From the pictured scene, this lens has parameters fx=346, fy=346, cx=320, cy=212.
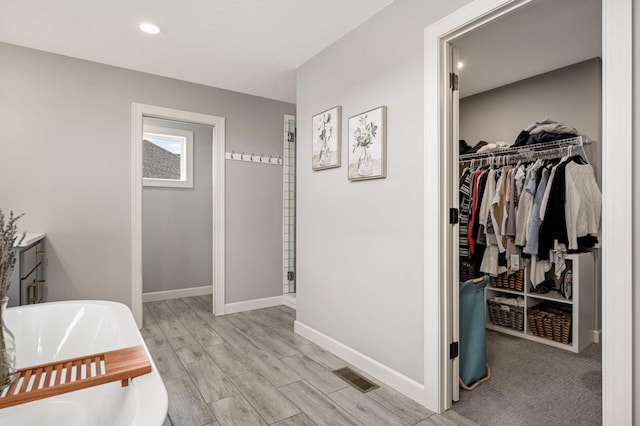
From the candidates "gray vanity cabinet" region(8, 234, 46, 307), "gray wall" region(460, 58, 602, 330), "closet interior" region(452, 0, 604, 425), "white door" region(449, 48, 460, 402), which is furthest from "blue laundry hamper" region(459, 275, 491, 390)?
"gray vanity cabinet" region(8, 234, 46, 307)

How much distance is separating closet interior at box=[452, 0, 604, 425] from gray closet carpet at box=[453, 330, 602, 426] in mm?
12

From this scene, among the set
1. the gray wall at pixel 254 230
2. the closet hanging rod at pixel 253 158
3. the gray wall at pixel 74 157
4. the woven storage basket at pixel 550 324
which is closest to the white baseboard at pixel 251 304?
the gray wall at pixel 254 230

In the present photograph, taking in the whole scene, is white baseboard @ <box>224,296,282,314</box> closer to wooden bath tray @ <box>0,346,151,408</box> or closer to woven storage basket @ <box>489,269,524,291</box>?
woven storage basket @ <box>489,269,524,291</box>

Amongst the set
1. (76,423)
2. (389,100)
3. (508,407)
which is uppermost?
(389,100)

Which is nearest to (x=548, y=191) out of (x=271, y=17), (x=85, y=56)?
(x=271, y=17)

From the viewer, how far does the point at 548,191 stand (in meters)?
2.76

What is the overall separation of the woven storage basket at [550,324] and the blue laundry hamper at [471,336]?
3.52ft

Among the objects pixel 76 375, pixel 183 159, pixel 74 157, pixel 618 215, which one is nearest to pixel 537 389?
pixel 618 215

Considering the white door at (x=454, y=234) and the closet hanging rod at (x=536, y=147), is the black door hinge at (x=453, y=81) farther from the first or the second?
the closet hanging rod at (x=536, y=147)

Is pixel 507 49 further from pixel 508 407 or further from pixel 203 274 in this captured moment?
pixel 203 274

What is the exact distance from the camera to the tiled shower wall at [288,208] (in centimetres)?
422

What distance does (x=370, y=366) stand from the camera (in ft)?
7.75

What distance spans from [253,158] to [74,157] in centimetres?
169

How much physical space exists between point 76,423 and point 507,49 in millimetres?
3608
